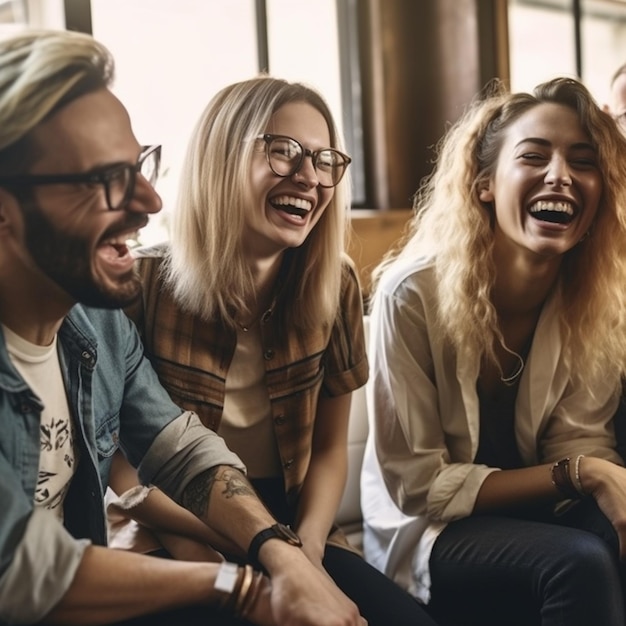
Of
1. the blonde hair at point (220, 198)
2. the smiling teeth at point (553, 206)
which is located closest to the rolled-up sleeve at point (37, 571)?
the blonde hair at point (220, 198)

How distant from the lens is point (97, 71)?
937mm

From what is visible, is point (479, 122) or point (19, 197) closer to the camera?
point (19, 197)

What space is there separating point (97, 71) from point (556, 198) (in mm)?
853

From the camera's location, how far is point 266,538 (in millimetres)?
1123

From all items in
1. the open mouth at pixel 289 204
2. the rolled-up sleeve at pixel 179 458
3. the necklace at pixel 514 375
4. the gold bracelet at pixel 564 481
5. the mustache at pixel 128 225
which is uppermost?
the mustache at pixel 128 225

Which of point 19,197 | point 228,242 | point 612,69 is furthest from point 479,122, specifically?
point 612,69

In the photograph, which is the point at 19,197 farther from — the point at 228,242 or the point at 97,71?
the point at 228,242

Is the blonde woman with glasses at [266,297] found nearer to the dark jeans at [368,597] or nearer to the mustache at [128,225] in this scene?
the dark jeans at [368,597]

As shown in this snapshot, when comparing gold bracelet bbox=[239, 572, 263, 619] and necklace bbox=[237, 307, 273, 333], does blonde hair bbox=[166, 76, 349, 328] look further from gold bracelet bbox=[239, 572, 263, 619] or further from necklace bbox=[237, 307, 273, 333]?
gold bracelet bbox=[239, 572, 263, 619]

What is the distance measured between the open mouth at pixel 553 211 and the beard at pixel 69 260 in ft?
2.57

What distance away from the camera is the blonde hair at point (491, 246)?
154 centimetres

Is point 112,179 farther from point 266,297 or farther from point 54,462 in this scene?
point 266,297

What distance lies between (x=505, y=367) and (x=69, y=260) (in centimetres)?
95

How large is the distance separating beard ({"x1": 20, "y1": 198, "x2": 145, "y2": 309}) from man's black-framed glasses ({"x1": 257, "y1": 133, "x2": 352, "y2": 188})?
15.3 inches
